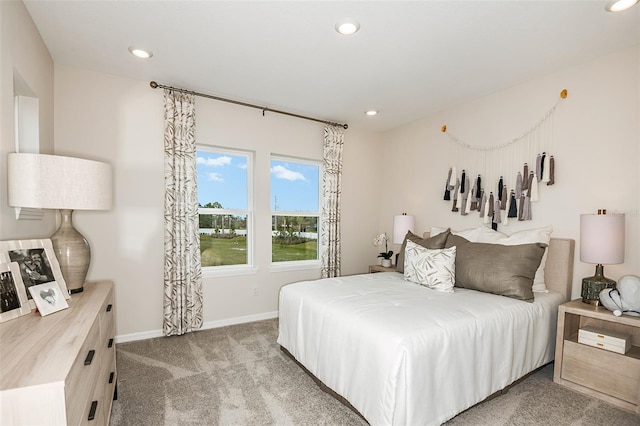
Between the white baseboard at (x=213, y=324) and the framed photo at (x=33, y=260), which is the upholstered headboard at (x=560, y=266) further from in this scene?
the framed photo at (x=33, y=260)

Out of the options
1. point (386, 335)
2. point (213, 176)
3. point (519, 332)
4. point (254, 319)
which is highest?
point (213, 176)

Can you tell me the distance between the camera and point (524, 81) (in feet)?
9.86

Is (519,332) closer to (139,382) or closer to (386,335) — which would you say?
(386,335)

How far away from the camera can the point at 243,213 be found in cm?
381

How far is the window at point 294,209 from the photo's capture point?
4.06 metres

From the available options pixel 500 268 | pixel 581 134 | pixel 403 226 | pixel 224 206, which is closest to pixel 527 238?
pixel 500 268

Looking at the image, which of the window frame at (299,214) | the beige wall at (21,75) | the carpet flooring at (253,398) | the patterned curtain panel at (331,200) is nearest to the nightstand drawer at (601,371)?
the carpet flooring at (253,398)

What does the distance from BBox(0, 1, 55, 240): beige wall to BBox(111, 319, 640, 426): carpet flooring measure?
1.29m

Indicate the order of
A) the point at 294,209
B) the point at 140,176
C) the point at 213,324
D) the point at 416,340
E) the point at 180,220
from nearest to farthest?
the point at 416,340, the point at 140,176, the point at 180,220, the point at 213,324, the point at 294,209

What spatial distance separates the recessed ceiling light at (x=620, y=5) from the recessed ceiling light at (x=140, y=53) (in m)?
3.27

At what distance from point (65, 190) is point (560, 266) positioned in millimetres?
3712

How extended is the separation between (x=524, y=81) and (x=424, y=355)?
285cm

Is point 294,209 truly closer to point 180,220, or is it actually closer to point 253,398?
point 180,220

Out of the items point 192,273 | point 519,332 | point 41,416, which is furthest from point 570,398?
point 192,273
